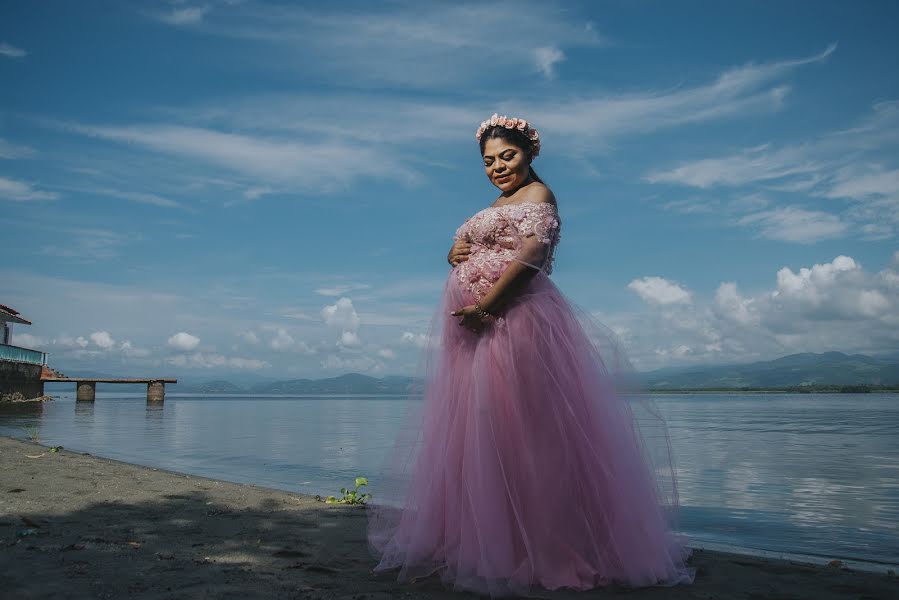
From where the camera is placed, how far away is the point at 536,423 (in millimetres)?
3238

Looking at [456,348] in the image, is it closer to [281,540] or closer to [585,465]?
[585,465]

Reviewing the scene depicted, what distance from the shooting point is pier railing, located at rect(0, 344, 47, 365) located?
32.6m

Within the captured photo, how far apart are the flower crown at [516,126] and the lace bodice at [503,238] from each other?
0.50m

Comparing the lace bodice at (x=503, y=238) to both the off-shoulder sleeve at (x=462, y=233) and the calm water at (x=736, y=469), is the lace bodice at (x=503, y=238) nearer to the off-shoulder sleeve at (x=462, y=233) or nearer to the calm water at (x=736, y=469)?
the off-shoulder sleeve at (x=462, y=233)

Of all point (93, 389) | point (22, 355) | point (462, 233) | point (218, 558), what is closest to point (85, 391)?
point (93, 389)

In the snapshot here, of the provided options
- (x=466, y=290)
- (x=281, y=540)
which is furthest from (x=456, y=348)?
(x=281, y=540)

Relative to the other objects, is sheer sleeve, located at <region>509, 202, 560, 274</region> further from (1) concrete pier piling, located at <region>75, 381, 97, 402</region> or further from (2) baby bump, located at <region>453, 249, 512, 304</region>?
(1) concrete pier piling, located at <region>75, 381, 97, 402</region>

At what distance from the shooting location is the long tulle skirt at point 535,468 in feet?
10.1

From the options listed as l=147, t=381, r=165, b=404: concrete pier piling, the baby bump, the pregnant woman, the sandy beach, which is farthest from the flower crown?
l=147, t=381, r=165, b=404: concrete pier piling

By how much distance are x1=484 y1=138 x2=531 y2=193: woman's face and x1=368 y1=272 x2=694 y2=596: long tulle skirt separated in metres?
0.59

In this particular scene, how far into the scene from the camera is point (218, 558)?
3539mm

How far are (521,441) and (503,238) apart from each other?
1092 millimetres

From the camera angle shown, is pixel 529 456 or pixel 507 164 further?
pixel 507 164

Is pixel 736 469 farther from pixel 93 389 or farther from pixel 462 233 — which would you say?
pixel 93 389
